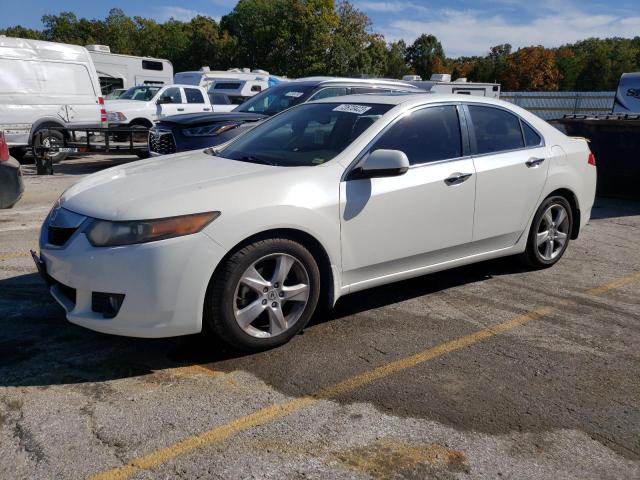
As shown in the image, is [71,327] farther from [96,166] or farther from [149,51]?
[149,51]

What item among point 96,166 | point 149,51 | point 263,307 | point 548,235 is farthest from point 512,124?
point 149,51

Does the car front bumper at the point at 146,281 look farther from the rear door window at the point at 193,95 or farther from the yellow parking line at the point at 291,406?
the rear door window at the point at 193,95

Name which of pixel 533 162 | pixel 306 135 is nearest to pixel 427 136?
pixel 306 135

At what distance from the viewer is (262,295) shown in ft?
11.8

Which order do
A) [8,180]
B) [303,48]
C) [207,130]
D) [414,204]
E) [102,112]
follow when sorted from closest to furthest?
[414,204], [8,180], [207,130], [102,112], [303,48]

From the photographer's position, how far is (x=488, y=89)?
2362 cm

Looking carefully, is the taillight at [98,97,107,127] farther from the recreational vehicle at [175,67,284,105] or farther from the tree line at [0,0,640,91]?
the tree line at [0,0,640,91]

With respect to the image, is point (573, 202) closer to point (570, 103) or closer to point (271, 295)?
point (271, 295)

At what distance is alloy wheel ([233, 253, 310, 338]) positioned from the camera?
3561 mm

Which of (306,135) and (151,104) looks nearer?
(306,135)

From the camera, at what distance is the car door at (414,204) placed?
13.0 ft

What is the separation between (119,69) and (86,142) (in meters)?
11.9

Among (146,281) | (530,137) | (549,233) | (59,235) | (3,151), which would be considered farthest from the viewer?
(3,151)

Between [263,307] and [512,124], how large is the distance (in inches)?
110
